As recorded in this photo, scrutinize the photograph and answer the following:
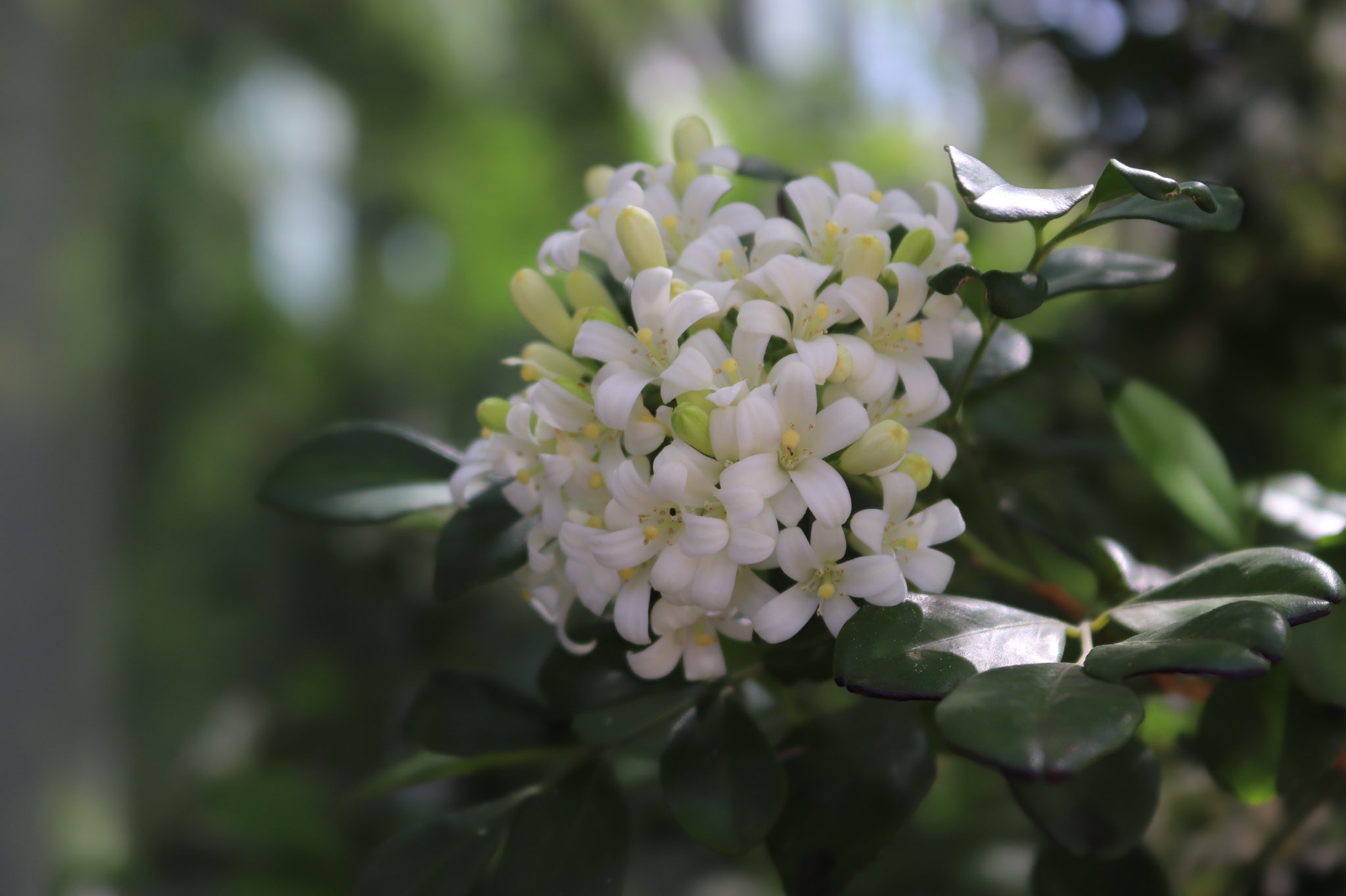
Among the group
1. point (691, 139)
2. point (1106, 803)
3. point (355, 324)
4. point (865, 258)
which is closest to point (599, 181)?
point (691, 139)

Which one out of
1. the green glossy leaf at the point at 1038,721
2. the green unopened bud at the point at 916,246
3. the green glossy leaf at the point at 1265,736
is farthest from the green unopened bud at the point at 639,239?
the green glossy leaf at the point at 1265,736

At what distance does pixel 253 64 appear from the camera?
64.3 inches

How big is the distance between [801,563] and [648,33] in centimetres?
211

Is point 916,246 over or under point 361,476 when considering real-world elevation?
over

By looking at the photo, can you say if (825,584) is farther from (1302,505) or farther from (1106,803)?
(1302,505)

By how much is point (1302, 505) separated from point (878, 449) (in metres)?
0.32

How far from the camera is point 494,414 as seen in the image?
0.40 metres

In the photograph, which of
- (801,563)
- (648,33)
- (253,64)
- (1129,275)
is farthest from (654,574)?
(648,33)

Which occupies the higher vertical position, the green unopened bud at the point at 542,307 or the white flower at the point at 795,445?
the green unopened bud at the point at 542,307

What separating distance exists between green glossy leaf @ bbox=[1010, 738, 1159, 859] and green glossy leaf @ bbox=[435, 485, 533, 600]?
9.1 inches

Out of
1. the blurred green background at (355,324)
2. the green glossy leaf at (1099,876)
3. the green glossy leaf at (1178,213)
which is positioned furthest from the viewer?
the blurred green background at (355,324)

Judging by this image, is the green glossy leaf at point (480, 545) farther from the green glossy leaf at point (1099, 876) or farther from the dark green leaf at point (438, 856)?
the green glossy leaf at point (1099, 876)

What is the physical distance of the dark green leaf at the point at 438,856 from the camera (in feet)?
1.41

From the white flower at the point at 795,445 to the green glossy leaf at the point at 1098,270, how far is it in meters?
0.17
